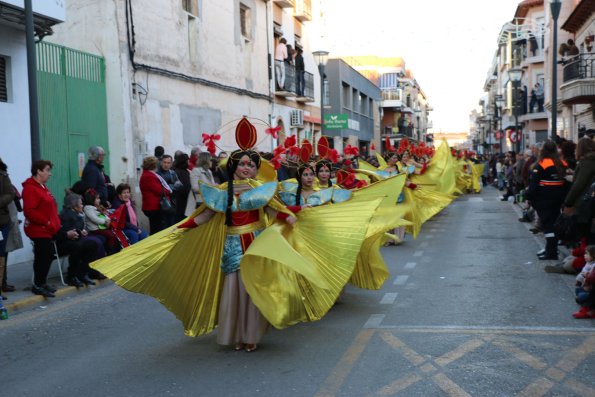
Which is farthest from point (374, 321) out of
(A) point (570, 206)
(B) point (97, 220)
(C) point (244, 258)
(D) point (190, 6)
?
(D) point (190, 6)

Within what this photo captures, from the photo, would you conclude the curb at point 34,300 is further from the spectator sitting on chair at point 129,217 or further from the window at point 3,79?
the window at point 3,79

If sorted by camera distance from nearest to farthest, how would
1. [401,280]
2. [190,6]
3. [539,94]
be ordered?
[401,280] < [190,6] < [539,94]

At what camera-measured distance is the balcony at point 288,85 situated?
25422 millimetres

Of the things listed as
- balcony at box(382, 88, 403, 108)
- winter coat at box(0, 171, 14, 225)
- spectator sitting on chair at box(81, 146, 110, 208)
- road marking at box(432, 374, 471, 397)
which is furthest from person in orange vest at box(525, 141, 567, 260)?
balcony at box(382, 88, 403, 108)

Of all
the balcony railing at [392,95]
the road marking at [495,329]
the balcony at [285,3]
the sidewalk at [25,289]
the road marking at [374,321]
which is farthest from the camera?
the balcony railing at [392,95]

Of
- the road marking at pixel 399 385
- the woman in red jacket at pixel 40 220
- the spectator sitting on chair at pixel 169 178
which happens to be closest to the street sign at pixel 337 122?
the spectator sitting on chair at pixel 169 178

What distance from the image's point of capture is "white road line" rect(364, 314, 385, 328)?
21.8ft

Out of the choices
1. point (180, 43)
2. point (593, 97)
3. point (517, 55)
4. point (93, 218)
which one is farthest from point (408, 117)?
point (93, 218)

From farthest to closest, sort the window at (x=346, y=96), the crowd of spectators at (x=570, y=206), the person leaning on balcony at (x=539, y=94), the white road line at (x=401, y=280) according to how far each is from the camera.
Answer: the person leaning on balcony at (x=539, y=94)
the window at (x=346, y=96)
the white road line at (x=401, y=280)
the crowd of spectators at (x=570, y=206)

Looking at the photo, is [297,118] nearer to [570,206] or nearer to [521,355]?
[570,206]

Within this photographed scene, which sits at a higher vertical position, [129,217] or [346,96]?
[346,96]

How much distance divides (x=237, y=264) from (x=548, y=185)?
6239 mm

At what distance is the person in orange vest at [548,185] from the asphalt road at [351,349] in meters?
1.53

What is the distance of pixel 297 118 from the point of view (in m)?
27.5
